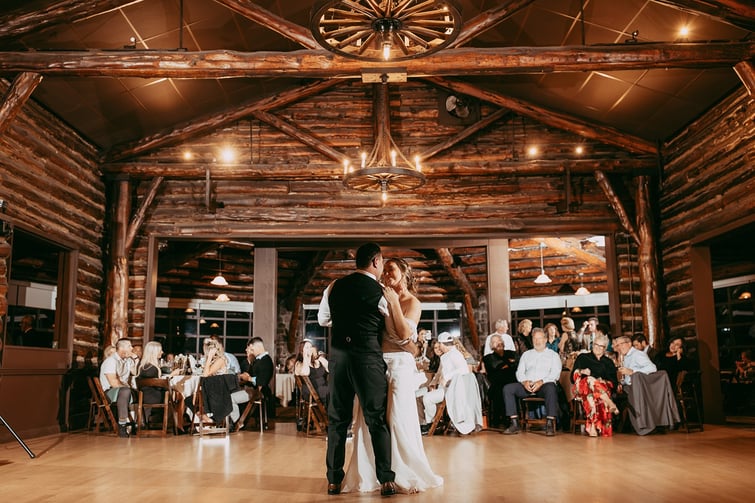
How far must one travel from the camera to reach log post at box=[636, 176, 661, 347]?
1000cm

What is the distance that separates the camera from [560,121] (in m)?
10.5

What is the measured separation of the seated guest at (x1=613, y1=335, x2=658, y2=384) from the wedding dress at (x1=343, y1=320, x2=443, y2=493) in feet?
15.2

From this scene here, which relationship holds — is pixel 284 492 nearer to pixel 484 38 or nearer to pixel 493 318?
pixel 493 318

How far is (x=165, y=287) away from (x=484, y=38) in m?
9.54

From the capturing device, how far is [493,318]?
427 inches

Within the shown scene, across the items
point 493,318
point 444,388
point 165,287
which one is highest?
point 165,287

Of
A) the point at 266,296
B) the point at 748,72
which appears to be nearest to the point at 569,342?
the point at 748,72

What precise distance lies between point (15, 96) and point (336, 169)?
4.68 m

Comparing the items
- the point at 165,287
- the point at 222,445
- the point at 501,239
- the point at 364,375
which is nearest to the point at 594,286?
the point at 501,239

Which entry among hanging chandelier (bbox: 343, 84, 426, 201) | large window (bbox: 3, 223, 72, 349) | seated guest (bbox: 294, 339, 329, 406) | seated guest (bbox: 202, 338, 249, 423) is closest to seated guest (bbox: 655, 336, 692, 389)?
hanging chandelier (bbox: 343, 84, 426, 201)

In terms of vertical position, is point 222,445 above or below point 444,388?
below

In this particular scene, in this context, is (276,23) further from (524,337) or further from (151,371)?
(524,337)

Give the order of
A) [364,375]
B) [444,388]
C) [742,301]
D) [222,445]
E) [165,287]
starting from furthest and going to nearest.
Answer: [165,287]
[742,301]
[444,388]
[222,445]
[364,375]

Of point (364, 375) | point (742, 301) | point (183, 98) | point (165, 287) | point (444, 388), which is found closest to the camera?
point (364, 375)
